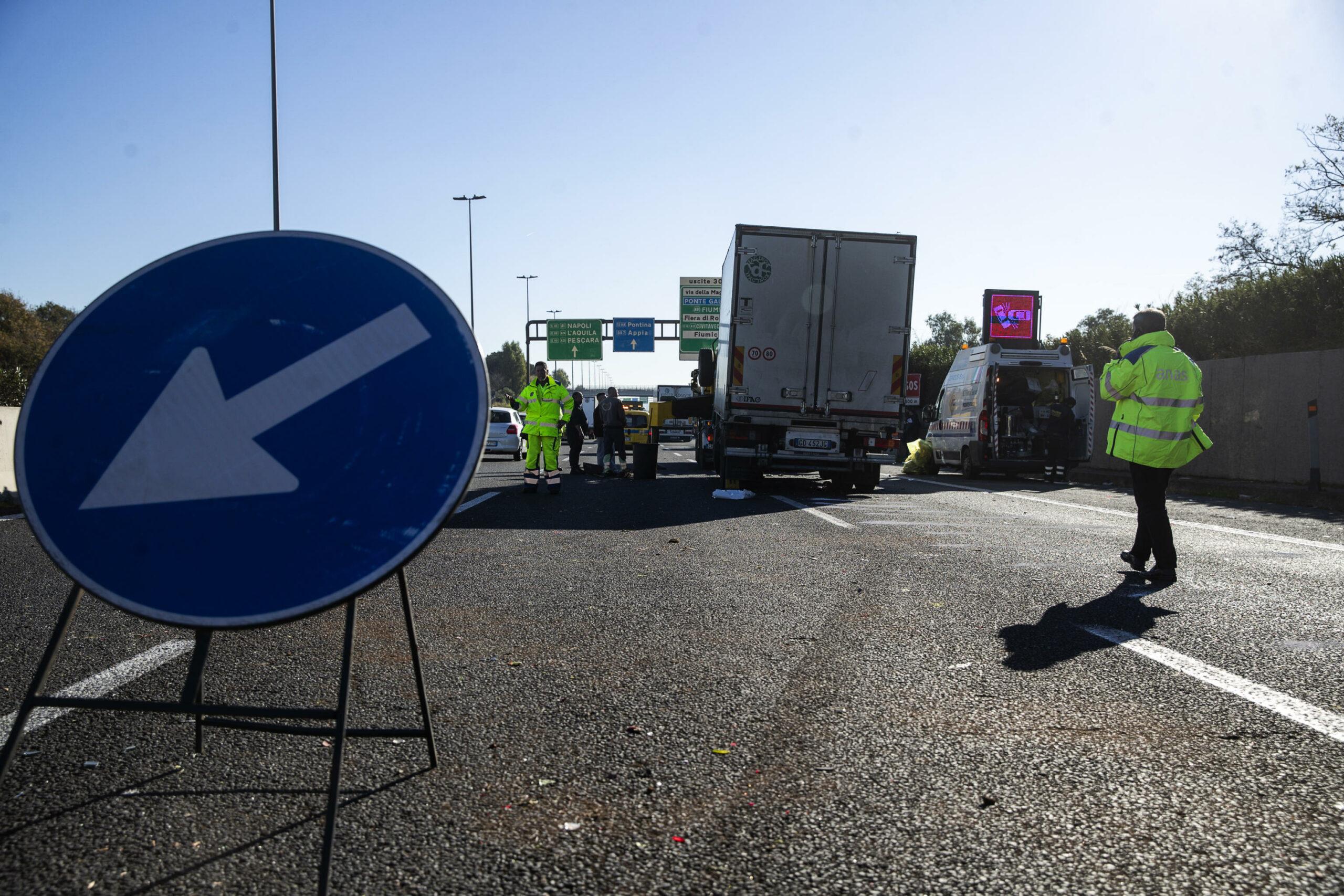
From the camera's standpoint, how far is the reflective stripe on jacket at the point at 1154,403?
6.89 m

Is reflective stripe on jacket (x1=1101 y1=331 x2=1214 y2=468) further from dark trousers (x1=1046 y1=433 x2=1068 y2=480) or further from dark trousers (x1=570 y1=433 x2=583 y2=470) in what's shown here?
dark trousers (x1=570 y1=433 x2=583 y2=470)

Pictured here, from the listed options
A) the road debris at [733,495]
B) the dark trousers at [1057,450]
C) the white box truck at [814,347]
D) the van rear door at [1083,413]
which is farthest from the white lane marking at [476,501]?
the van rear door at [1083,413]

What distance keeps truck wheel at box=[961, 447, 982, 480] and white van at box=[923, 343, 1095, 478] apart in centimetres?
3

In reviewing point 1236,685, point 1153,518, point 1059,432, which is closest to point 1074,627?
point 1236,685

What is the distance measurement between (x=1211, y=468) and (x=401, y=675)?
65.3 feet

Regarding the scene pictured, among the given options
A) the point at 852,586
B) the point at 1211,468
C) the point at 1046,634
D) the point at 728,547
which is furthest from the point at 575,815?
the point at 1211,468

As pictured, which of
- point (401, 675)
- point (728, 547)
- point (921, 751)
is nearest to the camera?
point (921, 751)

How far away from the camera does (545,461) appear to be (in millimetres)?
14930

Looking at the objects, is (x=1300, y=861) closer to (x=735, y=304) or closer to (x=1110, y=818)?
(x=1110, y=818)

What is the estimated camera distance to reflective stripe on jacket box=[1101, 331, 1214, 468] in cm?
689

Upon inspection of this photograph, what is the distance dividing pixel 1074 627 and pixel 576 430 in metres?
16.3

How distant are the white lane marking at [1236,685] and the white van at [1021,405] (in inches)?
655

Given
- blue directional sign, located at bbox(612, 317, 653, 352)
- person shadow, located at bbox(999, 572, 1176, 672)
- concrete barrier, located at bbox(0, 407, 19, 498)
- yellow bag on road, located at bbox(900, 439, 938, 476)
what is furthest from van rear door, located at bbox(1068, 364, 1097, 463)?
blue directional sign, located at bbox(612, 317, 653, 352)

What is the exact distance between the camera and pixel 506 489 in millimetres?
15938
